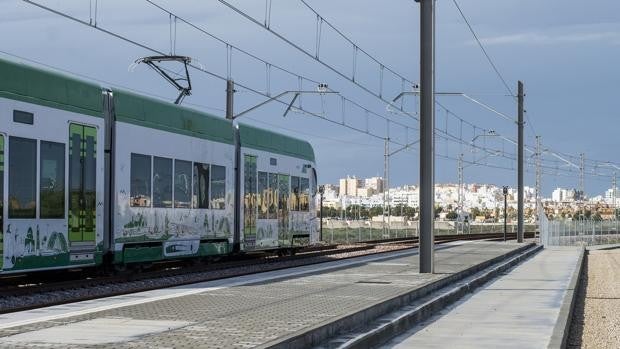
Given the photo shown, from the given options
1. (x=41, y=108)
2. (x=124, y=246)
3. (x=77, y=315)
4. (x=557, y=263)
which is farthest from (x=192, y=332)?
(x=557, y=263)

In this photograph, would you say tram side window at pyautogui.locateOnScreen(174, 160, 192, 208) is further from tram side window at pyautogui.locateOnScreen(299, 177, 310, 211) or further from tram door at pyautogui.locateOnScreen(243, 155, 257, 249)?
tram side window at pyautogui.locateOnScreen(299, 177, 310, 211)

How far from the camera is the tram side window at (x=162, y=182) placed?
795 inches

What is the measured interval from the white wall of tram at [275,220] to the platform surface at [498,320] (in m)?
7.01

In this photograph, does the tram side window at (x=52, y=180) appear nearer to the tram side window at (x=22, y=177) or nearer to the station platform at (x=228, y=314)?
the tram side window at (x=22, y=177)

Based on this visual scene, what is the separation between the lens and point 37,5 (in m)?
17.5

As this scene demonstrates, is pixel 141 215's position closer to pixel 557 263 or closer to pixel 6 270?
pixel 6 270

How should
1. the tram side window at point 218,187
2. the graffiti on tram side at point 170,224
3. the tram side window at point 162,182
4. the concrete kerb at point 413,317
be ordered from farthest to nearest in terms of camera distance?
the tram side window at point 218,187, the tram side window at point 162,182, the graffiti on tram side at point 170,224, the concrete kerb at point 413,317

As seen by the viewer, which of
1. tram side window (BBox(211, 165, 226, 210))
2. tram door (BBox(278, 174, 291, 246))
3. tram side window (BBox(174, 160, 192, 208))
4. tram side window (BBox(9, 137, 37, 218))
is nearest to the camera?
tram side window (BBox(9, 137, 37, 218))

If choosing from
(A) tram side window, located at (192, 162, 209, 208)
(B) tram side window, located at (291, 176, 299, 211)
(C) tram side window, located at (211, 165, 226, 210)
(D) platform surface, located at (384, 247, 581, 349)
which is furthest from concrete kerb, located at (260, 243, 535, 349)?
(B) tram side window, located at (291, 176, 299, 211)

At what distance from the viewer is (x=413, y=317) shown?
13859mm

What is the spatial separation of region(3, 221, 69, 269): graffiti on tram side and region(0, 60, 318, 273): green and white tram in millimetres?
23

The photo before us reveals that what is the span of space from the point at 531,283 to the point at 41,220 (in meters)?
11.5

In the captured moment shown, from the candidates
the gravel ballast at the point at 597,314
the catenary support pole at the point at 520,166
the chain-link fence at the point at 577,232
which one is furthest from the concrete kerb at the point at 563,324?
the chain-link fence at the point at 577,232

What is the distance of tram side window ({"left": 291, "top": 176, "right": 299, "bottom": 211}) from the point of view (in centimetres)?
2952
